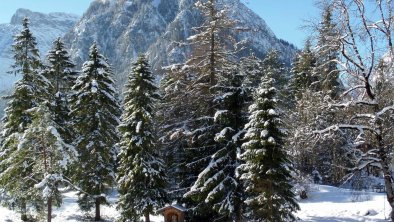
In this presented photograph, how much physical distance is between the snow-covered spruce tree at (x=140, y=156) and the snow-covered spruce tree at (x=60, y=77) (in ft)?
25.1

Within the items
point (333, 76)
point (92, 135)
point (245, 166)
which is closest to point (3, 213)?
point (92, 135)

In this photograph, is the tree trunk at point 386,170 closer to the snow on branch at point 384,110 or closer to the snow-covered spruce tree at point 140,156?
the snow on branch at point 384,110

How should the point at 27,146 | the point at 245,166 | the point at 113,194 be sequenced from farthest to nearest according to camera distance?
1. the point at 113,194
2. the point at 27,146
3. the point at 245,166

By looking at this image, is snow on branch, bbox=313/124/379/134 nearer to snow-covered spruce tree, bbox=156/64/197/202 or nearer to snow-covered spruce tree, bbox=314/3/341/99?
snow-covered spruce tree, bbox=314/3/341/99

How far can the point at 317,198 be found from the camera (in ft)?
111

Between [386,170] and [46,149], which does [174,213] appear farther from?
[386,170]

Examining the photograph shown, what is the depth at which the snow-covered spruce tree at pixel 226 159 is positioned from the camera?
23828mm

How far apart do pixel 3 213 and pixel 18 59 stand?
13119 mm

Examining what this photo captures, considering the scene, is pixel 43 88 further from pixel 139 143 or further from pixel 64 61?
pixel 139 143

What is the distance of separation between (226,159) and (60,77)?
18325 millimetres

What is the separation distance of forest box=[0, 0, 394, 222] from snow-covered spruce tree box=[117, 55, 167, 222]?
8 centimetres

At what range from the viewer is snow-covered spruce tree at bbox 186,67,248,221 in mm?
23828

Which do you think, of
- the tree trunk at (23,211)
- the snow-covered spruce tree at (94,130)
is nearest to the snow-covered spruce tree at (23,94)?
the tree trunk at (23,211)

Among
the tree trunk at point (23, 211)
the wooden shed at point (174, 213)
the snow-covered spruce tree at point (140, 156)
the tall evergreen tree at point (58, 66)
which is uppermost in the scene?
the tall evergreen tree at point (58, 66)
